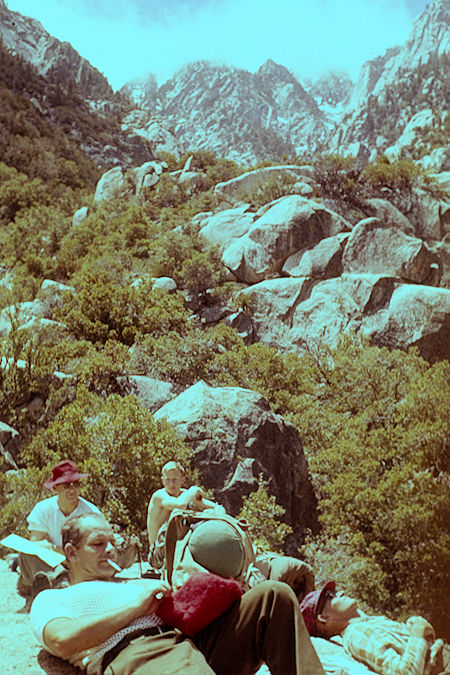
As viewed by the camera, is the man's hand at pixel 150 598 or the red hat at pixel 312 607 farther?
the red hat at pixel 312 607

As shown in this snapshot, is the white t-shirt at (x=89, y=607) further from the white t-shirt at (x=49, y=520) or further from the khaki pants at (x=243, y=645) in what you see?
the white t-shirt at (x=49, y=520)

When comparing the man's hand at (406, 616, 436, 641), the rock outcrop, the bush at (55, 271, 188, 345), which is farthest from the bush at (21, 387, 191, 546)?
the bush at (55, 271, 188, 345)

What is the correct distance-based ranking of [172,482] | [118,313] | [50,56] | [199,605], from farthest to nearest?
[50,56]
[118,313]
[172,482]
[199,605]

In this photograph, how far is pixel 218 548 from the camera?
281 cm

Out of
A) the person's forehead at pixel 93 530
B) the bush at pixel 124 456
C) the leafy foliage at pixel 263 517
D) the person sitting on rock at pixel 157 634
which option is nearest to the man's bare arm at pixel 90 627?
the person sitting on rock at pixel 157 634

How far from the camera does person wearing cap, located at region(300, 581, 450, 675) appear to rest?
3.58 meters

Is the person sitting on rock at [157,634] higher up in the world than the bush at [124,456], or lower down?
higher up

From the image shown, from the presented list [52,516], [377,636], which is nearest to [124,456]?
[52,516]

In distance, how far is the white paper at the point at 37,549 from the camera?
424 cm

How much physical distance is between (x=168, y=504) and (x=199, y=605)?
8.38 ft

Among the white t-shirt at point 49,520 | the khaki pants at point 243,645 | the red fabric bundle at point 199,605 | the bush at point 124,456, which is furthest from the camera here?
the bush at point 124,456

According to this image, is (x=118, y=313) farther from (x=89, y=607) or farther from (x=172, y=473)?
(x=89, y=607)

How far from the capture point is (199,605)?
2512 millimetres

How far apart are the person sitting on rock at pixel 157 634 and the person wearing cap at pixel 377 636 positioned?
1.52 meters
